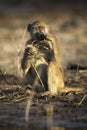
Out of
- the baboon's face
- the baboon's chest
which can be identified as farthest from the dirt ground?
the baboon's chest

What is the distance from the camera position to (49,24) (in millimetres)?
19906

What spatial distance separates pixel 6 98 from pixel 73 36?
7.84 m

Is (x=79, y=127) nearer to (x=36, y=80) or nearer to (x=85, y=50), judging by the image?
(x=36, y=80)

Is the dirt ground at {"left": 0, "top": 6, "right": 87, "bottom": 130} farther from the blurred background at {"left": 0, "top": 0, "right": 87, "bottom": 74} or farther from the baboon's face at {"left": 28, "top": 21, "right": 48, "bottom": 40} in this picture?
the baboon's face at {"left": 28, "top": 21, "right": 48, "bottom": 40}

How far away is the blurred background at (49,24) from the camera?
1524 centimetres

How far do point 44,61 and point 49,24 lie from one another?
826 centimetres

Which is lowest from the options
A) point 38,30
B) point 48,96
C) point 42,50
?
point 48,96

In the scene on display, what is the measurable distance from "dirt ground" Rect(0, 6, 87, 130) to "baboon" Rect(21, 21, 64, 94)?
0.66 feet

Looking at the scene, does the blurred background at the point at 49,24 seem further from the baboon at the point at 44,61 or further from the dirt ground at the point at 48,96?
the baboon at the point at 44,61

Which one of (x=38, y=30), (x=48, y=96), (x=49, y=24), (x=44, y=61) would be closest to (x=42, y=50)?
(x=44, y=61)

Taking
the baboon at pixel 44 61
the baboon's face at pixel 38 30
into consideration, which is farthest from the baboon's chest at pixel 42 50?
the baboon's face at pixel 38 30

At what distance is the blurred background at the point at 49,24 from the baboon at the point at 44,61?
0.24 metres

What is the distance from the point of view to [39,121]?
31.3 ft

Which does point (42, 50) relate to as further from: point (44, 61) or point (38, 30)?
point (38, 30)
